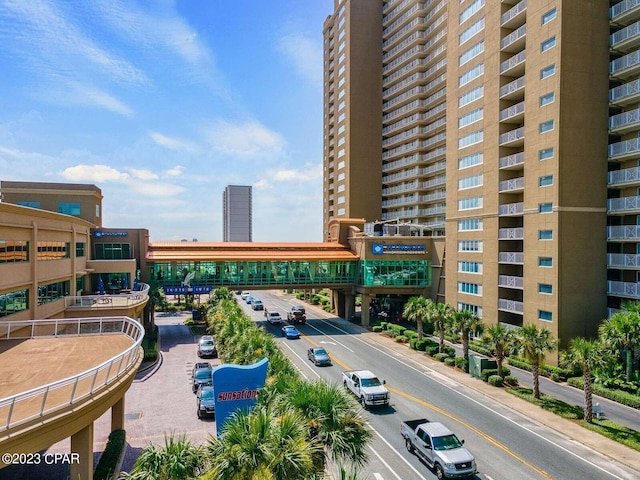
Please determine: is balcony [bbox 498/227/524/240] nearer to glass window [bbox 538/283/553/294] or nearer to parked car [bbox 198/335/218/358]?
glass window [bbox 538/283/553/294]

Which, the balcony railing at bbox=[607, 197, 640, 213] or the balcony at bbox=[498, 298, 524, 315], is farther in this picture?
the balcony at bbox=[498, 298, 524, 315]

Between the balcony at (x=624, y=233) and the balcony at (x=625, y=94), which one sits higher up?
the balcony at (x=625, y=94)

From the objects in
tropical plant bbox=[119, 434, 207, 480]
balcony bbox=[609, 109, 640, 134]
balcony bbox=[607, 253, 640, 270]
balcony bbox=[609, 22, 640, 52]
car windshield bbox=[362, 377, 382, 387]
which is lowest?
car windshield bbox=[362, 377, 382, 387]

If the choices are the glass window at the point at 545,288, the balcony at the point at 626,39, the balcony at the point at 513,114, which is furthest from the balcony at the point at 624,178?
the balcony at the point at 626,39

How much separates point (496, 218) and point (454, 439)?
31796mm

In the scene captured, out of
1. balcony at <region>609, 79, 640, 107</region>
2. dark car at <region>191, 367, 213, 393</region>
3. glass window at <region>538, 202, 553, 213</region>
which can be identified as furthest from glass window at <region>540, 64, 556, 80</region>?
dark car at <region>191, 367, 213, 393</region>

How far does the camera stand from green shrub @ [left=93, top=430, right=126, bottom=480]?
706 inches

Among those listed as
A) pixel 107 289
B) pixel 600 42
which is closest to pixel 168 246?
pixel 107 289

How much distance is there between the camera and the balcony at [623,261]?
3825 centimetres

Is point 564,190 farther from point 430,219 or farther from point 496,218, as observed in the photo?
point 430,219

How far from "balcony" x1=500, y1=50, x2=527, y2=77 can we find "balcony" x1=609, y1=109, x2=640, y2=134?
10.5 meters

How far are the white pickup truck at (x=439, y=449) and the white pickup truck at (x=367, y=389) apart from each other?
5.45 m

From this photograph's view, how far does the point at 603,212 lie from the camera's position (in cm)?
4134

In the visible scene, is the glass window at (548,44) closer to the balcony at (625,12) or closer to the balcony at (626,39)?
the balcony at (626,39)
